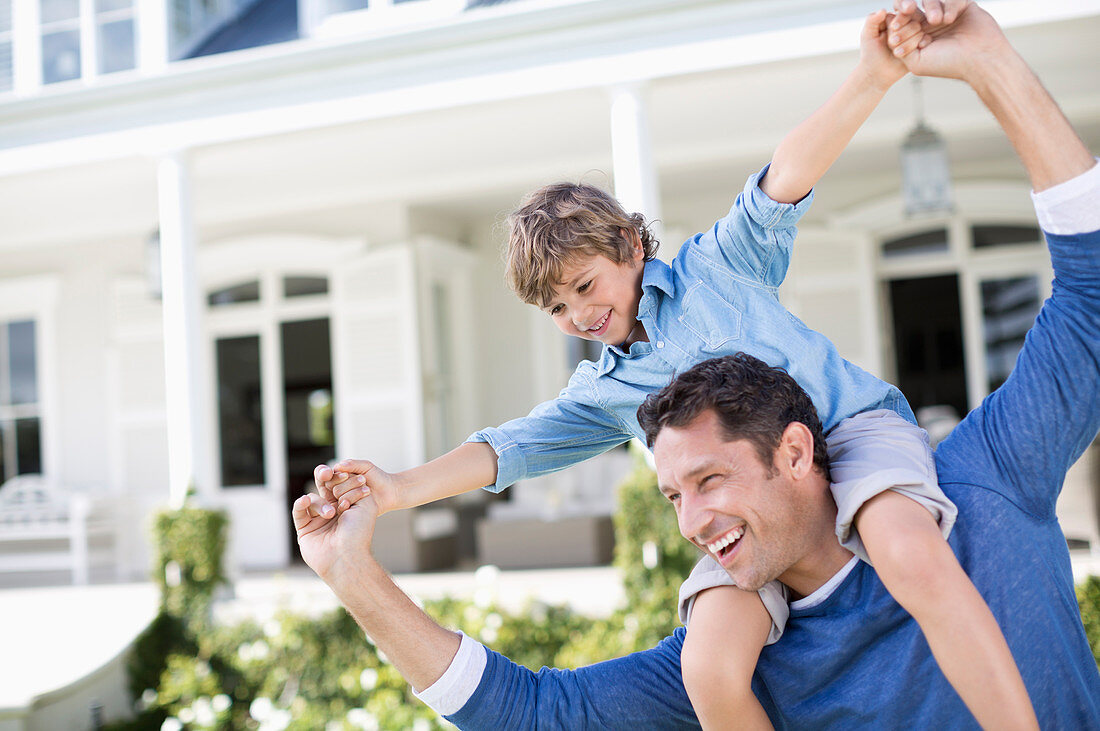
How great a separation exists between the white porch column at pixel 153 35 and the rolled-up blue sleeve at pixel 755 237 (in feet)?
18.8

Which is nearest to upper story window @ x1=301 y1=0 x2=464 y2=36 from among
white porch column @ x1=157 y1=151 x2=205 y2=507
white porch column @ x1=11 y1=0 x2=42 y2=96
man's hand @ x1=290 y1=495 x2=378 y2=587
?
white porch column @ x1=157 y1=151 x2=205 y2=507

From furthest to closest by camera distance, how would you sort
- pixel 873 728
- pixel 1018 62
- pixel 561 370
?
pixel 561 370 < pixel 873 728 < pixel 1018 62

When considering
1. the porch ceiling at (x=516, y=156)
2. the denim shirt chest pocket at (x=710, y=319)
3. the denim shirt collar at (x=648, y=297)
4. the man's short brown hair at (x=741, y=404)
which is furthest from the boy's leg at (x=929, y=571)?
the porch ceiling at (x=516, y=156)

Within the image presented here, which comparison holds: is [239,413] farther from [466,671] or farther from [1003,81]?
→ [1003,81]

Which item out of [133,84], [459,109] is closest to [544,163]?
[459,109]

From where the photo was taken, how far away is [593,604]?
19.1 ft

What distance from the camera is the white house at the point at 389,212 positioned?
565 centimetres

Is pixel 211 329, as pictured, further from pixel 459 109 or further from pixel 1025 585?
pixel 1025 585

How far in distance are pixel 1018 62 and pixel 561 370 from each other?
7858 millimetres

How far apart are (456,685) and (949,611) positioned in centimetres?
64

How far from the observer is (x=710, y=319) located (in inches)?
68.3

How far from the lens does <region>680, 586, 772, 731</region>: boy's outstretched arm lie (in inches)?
54.2

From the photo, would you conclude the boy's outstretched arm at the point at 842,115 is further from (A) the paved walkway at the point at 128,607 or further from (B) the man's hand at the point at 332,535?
(A) the paved walkway at the point at 128,607

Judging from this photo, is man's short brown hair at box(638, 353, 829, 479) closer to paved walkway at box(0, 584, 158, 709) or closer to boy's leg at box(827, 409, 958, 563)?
boy's leg at box(827, 409, 958, 563)
